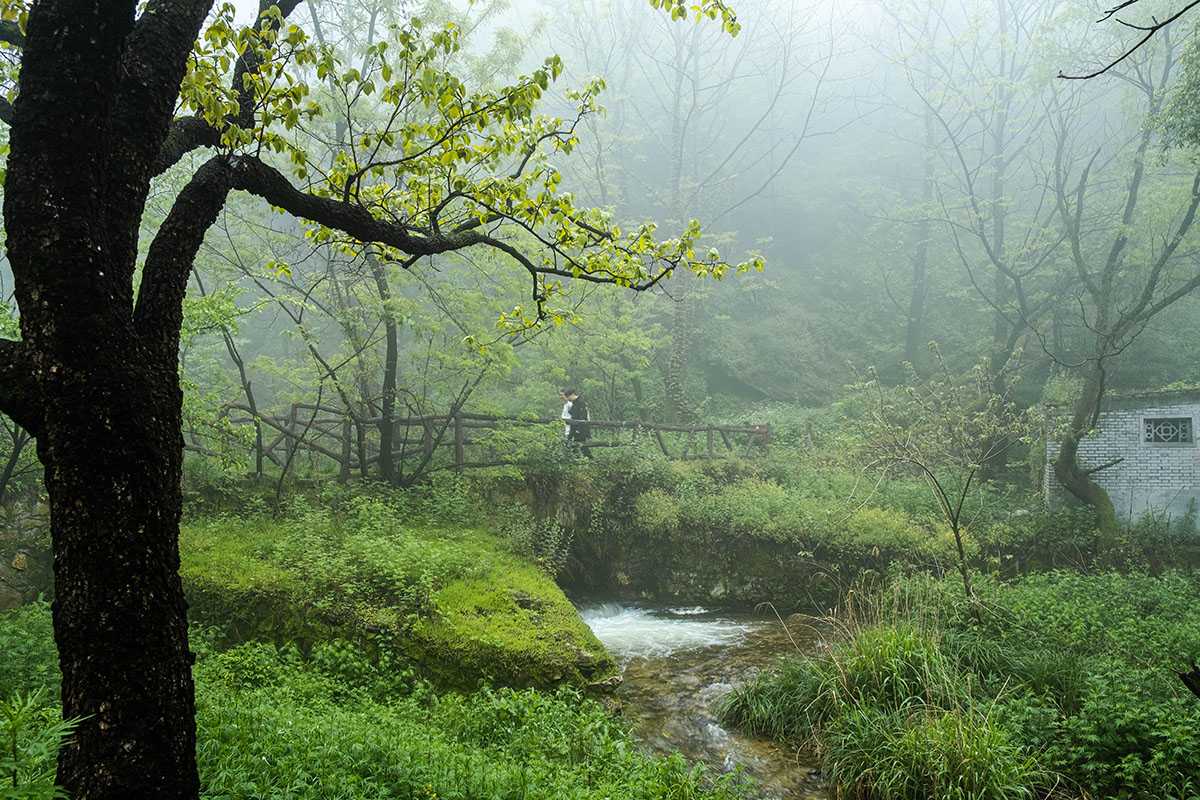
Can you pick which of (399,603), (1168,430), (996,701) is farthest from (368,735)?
(1168,430)

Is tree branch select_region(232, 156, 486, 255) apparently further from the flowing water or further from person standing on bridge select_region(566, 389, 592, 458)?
person standing on bridge select_region(566, 389, 592, 458)

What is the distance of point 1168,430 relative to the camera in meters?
13.6

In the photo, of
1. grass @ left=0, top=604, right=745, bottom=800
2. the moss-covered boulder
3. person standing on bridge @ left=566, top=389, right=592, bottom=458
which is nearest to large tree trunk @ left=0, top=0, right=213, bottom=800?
grass @ left=0, top=604, right=745, bottom=800

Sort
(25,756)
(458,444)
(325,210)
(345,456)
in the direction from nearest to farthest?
1. (25,756)
2. (325,210)
3. (345,456)
4. (458,444)

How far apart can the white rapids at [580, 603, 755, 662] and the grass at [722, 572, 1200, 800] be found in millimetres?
2051

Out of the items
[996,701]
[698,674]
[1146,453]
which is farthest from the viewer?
[1146,453]

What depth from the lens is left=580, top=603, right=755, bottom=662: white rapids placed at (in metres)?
8.95

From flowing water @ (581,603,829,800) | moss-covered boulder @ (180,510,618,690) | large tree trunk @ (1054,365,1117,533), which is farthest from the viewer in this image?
large tree trunk @ (1054,365,1117,533)

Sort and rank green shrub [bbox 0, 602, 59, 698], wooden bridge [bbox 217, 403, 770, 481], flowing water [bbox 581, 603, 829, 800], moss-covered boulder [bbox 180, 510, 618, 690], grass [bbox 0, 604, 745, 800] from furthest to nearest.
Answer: wooden bridge [bbox 217, 403, 770, 481] < moss-covered boulder [bbox 180, 510, 618, 690] < flowing water [bbox 581, 603, 829, 800] < green shrub [bbox 0, 602, 59, 698] < grass [bbox 0, 604, 745, 800]

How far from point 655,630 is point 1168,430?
1128 cm

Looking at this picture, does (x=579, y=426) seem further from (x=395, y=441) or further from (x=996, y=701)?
(x=996, y=701)

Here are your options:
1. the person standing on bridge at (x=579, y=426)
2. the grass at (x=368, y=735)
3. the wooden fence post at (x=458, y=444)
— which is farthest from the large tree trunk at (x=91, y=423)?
the person standing on bridge at (x=579, y=426)

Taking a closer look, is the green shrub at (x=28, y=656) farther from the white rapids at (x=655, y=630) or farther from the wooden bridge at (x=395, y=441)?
the white rapids at (x=655, y=630)

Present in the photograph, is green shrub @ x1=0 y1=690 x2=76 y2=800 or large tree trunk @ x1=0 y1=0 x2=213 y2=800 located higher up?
large tree trunk @ x1=0 y1=0 x2=213 y2=800
